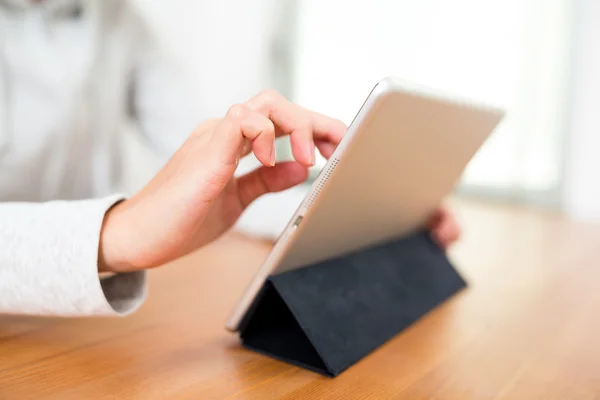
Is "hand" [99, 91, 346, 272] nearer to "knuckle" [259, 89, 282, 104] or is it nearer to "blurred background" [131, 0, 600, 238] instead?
"knuckle" [259, 89, 282, 104]

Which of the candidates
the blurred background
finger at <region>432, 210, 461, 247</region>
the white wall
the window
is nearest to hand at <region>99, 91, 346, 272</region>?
finger at <region>432, 210, 461, 247</region>

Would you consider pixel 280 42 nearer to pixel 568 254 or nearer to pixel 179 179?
pixel 568 254

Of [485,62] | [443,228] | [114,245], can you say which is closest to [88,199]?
[114,245]

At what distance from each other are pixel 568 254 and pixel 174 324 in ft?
2.83

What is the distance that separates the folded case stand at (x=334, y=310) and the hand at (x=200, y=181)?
9 cm

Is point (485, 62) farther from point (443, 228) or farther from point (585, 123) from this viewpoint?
point (443, 228)

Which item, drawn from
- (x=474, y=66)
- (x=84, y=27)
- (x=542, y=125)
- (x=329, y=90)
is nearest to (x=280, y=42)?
(x=329, y=90)

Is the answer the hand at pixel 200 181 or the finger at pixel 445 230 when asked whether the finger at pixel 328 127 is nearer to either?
the hand at pixel 200 181

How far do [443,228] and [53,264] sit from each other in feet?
1.67

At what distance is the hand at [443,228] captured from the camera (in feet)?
2.55

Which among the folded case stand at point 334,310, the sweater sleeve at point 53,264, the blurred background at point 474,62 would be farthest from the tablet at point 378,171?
the blurred background at point 474,62

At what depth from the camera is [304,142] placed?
50cm

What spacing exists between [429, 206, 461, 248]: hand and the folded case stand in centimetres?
15

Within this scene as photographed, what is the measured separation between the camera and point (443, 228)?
78 cm
